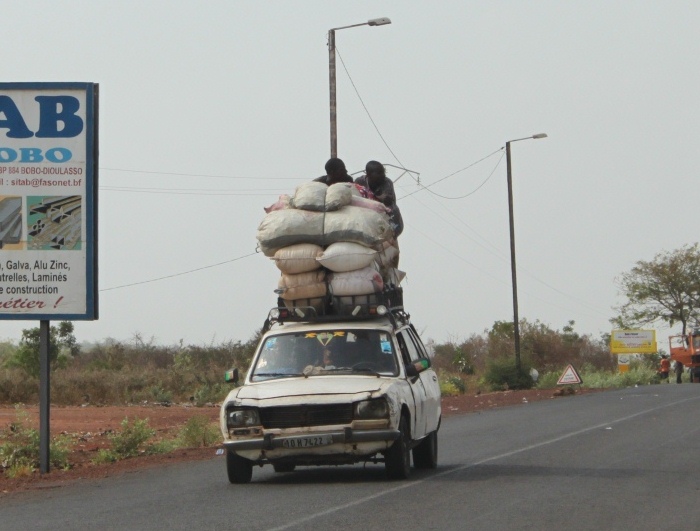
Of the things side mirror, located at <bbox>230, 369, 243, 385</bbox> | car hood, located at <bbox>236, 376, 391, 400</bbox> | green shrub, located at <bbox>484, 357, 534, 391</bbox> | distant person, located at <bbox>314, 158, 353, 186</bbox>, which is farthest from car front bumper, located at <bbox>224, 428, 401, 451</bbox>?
green shrub, located at <bbox>484, 357, 534, 391</bbox>

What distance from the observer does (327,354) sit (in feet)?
46.2

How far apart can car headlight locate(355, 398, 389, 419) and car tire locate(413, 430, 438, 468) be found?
2157 millimetres

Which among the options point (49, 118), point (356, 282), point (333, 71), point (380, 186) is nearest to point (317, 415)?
point (356, 282)

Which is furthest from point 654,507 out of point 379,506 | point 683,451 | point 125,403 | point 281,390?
point 125,403

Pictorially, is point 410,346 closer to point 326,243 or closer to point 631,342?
point 326,243

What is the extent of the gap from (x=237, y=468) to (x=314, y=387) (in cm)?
136

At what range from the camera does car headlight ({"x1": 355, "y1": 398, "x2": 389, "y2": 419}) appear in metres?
12.9

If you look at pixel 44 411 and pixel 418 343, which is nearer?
pixel 418 343

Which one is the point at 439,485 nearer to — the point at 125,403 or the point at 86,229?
the point at 86,229

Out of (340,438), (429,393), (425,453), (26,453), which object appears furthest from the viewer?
(26,453)

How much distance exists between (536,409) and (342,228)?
18.9 meters

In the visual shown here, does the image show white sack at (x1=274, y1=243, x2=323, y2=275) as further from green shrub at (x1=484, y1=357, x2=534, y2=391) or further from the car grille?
green shrub at (x1=484, y1=357, x2=534, y2=391)

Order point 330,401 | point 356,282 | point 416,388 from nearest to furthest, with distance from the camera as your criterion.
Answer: point 330,401
point 356,282
point 416,388

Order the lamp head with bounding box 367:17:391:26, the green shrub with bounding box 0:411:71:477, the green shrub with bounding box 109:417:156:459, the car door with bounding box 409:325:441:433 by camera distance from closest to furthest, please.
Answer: the car door with bounding box 409:325:441:433 → the green shrub with bounding box 0:411:71:477 → the green shrub with bounding box 109:417:156:459 → the lamp head with bounding box 367:17:391:26
